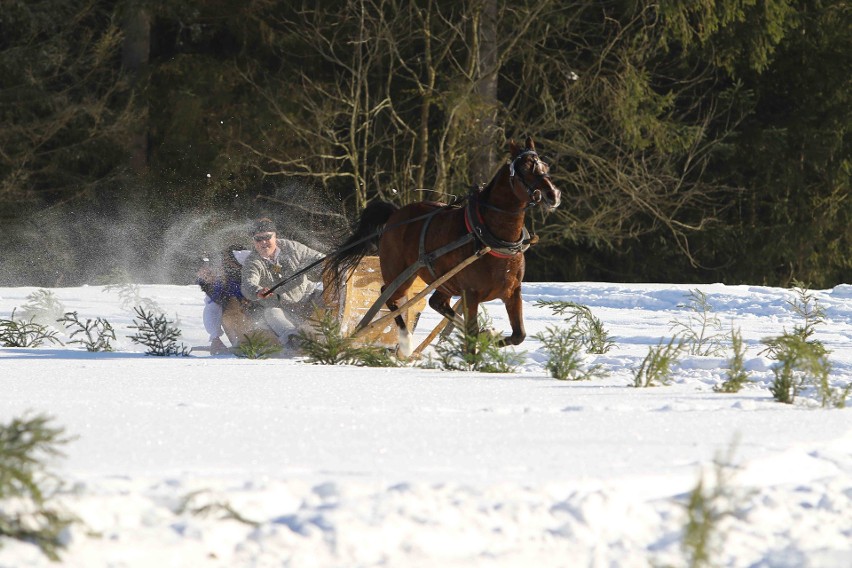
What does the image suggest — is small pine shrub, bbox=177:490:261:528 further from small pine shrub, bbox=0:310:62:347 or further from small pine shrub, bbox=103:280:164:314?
small pine shrub, bbox=103:280:164:314

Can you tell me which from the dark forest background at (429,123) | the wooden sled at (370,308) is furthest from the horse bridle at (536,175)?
the dark forest background at (429,123)

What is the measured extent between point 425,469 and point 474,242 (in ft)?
14.6

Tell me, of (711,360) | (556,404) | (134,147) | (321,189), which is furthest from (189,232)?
(556,404)

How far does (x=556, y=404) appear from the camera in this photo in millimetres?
5992

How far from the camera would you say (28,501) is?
354cm

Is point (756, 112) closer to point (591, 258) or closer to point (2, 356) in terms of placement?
point (591, 258)

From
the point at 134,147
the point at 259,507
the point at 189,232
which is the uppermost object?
the point at 134,147

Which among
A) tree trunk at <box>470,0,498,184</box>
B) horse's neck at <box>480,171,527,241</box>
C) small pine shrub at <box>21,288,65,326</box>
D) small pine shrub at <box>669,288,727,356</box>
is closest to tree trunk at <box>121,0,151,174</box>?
tree trunk at <box>470,0,498,184</box>

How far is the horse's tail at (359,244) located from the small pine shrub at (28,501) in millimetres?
6231

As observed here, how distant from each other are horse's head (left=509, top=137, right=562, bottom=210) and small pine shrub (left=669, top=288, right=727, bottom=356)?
1.61 m

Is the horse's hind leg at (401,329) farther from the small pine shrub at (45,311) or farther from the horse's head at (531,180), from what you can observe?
the small pine shrub at (45,311)

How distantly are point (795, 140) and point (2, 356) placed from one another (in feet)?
55.1

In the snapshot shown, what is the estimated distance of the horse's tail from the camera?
10.0 metres

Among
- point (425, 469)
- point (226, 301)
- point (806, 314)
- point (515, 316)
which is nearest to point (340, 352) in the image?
point (515, 316)
